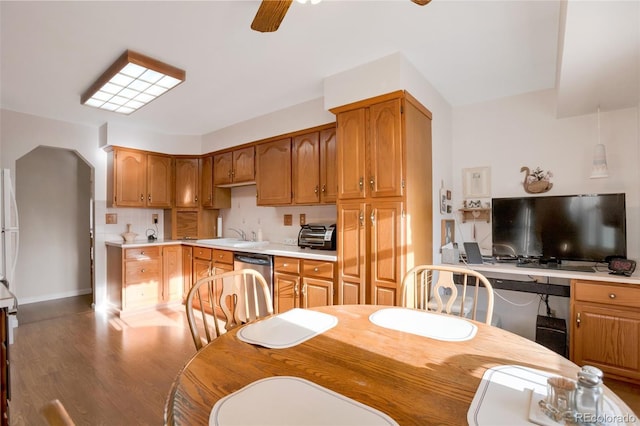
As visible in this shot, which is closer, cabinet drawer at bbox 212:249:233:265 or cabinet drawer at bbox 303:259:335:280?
cabinet drawer at bbox 303:259:335:280

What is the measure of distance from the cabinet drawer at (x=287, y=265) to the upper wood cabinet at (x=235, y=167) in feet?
4.20

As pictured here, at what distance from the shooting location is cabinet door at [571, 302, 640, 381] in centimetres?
203

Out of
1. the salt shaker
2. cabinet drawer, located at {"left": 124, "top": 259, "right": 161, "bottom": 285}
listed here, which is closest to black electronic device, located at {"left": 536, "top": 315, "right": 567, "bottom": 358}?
the salt shaker

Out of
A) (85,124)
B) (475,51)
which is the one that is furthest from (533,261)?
(85,124)

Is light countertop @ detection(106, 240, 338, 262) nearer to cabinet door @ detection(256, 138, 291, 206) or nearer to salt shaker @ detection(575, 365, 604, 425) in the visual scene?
cabinet door @ detection(256, 138, 291, 206)

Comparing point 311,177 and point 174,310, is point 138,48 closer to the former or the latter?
point 311,177

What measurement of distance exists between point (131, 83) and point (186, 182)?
6.34 feet

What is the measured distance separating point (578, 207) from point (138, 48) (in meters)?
3.62

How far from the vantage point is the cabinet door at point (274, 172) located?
10.9 feet

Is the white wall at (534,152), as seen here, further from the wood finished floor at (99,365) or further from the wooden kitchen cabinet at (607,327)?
the wood finished floor at (99,365)

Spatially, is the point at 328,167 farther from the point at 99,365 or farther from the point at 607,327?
the point at 99,365

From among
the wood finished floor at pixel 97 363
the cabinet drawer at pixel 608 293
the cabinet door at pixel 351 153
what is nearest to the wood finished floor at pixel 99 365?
the wood finished floor at pixel 97 363

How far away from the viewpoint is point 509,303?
289 centimetres

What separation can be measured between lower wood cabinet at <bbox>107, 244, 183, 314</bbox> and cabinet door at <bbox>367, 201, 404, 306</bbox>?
2.97 m
